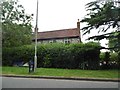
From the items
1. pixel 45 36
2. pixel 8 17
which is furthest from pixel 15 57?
pixel 45 36

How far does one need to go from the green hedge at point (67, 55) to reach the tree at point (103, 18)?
1645mm

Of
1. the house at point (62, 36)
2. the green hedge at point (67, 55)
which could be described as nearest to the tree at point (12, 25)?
the green hedge at point (67, 55)

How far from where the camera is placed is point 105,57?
29.6 meters

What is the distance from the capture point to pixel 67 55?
93.2 feet

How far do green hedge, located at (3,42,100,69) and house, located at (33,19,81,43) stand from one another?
22.9 m

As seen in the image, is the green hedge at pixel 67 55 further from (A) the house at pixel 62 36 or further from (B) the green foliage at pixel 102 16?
(A) the house at pixel 62 36

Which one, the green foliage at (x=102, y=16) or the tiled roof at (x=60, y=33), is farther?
the tiled roof at (x=60, y=33)

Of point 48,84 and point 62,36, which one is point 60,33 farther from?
point 48,84

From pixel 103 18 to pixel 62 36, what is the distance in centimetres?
2908

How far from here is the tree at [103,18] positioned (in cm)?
2434

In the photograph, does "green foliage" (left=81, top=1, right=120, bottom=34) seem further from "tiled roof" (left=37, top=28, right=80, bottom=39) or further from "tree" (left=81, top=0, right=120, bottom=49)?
"tiled roof" (left=37, top=28, right=80, bottom=39)

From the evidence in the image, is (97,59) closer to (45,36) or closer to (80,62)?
(80,62)

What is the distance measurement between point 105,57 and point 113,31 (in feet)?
10.6

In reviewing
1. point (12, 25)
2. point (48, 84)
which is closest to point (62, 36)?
point (12, 25)
